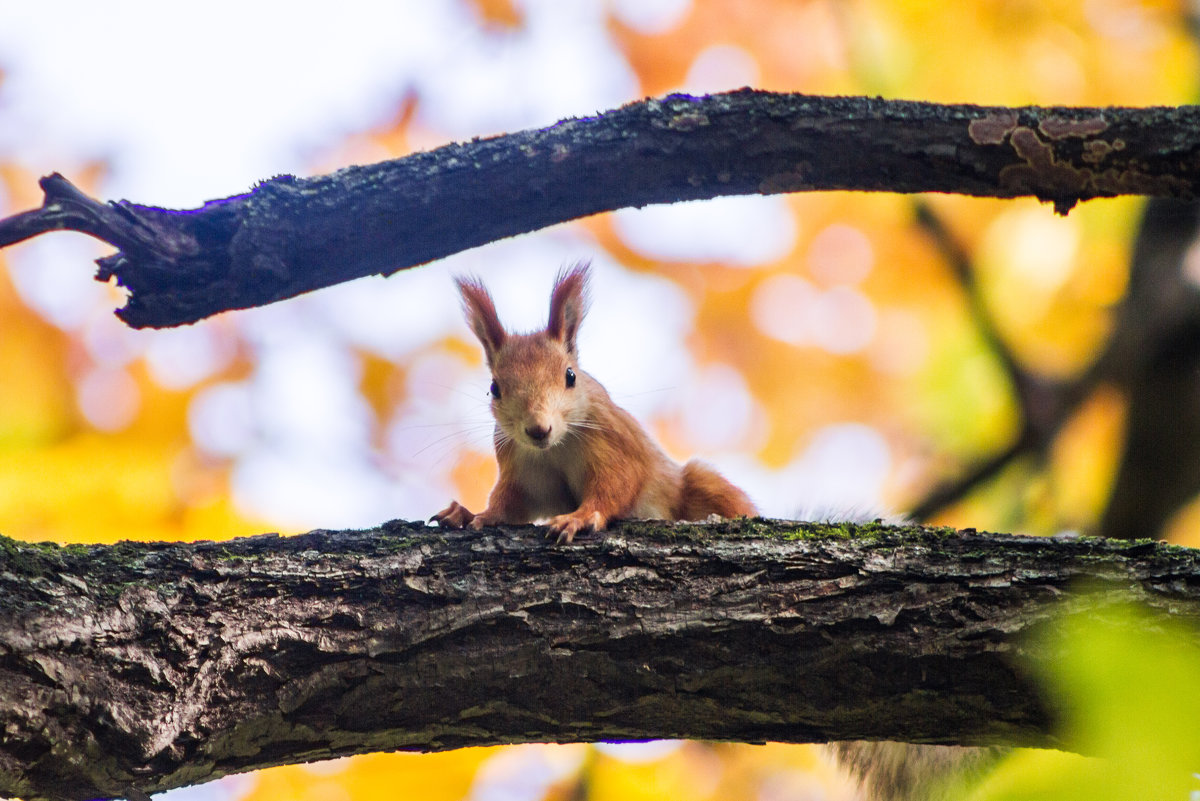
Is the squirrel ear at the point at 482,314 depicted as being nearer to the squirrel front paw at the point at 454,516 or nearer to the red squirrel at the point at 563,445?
the red squirrel at the point at 563,445

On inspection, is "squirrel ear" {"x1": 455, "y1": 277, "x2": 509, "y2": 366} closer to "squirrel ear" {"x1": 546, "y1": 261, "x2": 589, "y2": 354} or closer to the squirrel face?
the squirrel face

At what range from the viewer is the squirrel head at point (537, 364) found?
3436 mm

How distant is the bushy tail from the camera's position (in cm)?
370

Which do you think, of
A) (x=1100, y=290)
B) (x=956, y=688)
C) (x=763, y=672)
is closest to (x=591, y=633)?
(x=763, y=672)

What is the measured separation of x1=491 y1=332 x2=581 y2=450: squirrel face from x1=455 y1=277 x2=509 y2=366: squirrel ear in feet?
0.23

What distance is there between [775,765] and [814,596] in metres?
4.01

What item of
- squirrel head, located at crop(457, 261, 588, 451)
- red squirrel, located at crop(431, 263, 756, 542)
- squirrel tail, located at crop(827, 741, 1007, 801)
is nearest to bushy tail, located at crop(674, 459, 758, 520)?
red squirrel, located at crop(431, 263, 756, 542)

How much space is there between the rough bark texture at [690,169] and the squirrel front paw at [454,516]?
79cm

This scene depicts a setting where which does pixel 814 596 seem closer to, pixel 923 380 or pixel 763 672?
pixel 763 672

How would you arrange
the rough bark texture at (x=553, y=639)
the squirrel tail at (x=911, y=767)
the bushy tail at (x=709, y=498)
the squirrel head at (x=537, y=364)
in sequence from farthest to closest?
the bushy tail at (x=709, y=498) < the squirrel head at (x=537, y=364) < the squirrel tail at (x=911, y=767) < the rough bark texture at (x=553, y=639)

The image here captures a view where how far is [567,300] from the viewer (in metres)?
3.97

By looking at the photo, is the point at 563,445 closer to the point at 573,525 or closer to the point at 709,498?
the point at 709,498

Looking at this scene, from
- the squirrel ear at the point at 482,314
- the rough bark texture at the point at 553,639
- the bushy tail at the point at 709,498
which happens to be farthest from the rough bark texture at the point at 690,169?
the bushy tail at the point at 709,498

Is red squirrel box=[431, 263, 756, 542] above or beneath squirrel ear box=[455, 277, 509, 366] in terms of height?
beneath
